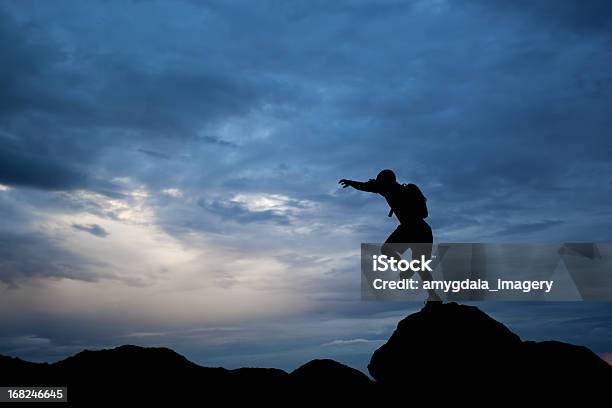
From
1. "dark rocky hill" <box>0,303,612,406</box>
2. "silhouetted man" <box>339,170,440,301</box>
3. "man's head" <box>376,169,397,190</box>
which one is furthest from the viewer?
"man's head" <box>376,169,397,190</box>

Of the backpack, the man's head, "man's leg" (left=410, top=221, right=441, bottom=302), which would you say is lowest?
"man's leg" (left=410, top=221, right=441, bottom=302)

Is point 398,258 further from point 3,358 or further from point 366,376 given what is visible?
point 3,358

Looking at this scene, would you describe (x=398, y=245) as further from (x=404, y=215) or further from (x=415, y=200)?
(x=415, y=200)

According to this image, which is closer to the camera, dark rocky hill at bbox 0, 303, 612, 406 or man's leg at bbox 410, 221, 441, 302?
dark rocky hill at bbox 0, 303, 612, 406

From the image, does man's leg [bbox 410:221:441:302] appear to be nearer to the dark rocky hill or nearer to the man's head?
the dark rocky hill

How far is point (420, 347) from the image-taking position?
1308 centimetres

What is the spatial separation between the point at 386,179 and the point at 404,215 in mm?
1273

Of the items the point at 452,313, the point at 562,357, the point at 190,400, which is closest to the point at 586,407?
the point at 562,357

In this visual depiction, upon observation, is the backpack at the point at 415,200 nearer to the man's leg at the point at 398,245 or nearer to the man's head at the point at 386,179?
the man's head at the point at 386,179

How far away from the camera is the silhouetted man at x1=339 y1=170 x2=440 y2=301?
14281mm

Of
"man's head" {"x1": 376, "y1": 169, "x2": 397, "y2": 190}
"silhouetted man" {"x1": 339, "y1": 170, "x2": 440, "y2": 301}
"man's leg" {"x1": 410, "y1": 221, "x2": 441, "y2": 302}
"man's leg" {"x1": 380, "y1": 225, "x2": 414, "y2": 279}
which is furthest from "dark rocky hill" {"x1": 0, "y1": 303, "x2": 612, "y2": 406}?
"man's head" {"x1": 376, "y1": 169, "x2": 397, "y2": 190}

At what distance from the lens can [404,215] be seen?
14570 millimetres

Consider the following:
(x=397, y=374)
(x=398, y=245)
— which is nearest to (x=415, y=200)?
(x=398, y=245)

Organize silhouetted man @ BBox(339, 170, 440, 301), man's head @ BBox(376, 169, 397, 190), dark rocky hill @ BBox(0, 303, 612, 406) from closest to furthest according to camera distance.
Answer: dark rocky hill @ BBox(0, 303, 612, 406)
silhouetted man @ BBox(339, 170, 440, 301)
man's head @ BBox(376, 169, 397, 190)
